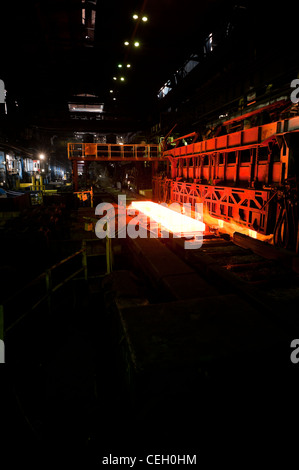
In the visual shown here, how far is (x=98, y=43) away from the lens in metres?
14.5

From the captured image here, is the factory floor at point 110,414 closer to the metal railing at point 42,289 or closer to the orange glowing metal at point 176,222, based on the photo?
the metal railing at point 42,289

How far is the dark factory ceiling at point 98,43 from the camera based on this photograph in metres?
11.5

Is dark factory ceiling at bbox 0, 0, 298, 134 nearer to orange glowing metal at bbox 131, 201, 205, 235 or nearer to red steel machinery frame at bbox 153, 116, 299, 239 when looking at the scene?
red steel machinery frame at bbox 153, 116, 299, 239

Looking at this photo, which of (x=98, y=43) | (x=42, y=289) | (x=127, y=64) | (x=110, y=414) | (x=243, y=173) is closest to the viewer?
(x=110, y=414)

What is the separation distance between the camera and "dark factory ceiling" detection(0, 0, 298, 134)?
453 inches

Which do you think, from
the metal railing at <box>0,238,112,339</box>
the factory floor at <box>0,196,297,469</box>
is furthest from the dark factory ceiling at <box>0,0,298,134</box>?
the factory floor at <box>0,196,297,469</box>

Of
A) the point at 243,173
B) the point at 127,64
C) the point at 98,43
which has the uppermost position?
the point at 127,64

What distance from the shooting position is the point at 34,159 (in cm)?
2858

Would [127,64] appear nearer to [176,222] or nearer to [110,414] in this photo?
[176,222]

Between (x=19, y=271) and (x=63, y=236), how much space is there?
2.02m

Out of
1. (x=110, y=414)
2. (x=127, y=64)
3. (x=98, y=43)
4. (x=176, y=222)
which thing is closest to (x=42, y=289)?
(x=110, y=414)

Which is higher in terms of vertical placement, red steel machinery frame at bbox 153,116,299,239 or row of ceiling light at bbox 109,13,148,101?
row of ceiling light at bbox 109,13,148,101
